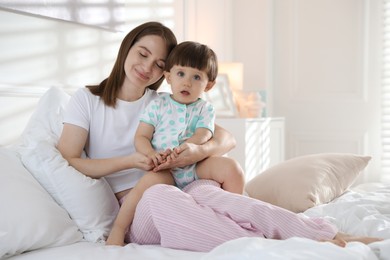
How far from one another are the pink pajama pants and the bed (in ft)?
0.16

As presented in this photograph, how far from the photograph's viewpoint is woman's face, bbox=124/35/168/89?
7.00 ft

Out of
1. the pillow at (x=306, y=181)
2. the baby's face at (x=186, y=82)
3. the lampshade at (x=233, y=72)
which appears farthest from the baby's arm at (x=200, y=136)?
the lampshade at (x=233, y=72)

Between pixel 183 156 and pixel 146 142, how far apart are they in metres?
0.17

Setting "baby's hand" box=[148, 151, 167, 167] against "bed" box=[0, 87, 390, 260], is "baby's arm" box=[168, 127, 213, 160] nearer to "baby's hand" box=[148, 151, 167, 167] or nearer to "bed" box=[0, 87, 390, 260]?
"baby's hand" box=[148, 151, 167, 167]

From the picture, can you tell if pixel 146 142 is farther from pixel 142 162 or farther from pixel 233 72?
pixel 233 72

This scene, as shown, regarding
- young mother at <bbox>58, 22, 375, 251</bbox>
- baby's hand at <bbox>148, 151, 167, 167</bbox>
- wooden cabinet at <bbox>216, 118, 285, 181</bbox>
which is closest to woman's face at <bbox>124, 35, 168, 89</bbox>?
young mother at <bbox>58, 22, 375, 251</bbox>

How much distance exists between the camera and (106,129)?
6.97ft

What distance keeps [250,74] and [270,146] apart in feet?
2.58

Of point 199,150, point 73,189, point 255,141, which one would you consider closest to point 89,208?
point 73,189

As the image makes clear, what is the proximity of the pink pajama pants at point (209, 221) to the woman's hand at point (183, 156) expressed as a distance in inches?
5.7

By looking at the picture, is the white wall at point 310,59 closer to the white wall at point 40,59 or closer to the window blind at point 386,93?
the window blind at point 386,93

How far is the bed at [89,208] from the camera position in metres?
1.32

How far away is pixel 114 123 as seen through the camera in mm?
2135

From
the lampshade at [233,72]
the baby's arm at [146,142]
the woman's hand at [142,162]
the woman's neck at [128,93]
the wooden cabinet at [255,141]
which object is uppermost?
the lampshade at [233,72]
